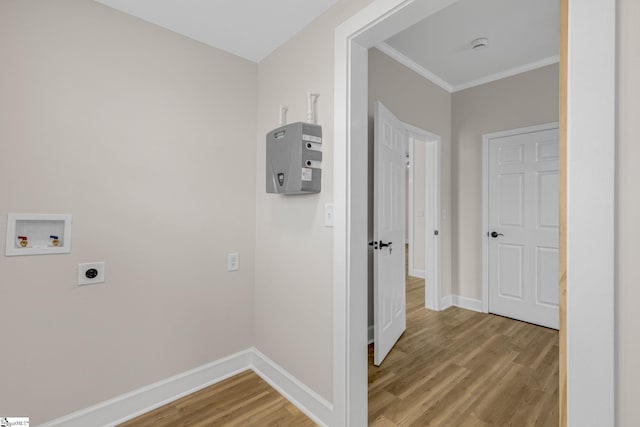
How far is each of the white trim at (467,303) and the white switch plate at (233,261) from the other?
9.15ft

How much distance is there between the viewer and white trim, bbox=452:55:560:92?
2.91 metres

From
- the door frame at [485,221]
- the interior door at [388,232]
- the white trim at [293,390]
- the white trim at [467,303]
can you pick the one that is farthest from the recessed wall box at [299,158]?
the white trim at [467,303]

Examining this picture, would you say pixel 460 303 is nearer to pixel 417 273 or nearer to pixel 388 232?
pixel 417 273

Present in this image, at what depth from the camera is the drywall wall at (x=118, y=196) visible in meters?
1.46

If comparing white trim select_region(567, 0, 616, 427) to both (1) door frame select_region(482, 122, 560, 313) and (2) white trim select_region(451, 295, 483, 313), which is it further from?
(2) white trim select_region(451, 295, 483, 313)

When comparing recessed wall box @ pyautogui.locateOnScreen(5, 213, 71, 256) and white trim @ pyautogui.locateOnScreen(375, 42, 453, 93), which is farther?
white trim @ pyautogui.locateOnScreen(375, 42, 453, 93)

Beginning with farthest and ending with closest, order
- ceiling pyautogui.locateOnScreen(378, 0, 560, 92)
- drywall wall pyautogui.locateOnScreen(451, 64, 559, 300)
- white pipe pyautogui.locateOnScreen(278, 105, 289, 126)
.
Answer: drywall wall pyautogui.locateOnScreen(451, 64, 559, 300) < ceiling pyautogui.locateOnScreen(378, 0, 560, 92) < white pipe pyautogui.locateOnScreen(278, 105, 289, 126)

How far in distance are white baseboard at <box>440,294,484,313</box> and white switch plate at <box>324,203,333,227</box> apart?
2.49m

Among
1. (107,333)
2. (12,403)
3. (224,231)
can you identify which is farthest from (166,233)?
(12,403)

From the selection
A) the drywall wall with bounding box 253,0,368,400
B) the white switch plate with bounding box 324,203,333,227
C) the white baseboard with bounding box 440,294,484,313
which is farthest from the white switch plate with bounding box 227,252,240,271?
the white baseboard with bounding box 440,294,484,313

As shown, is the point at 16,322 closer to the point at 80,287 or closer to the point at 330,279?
the point at 80,287

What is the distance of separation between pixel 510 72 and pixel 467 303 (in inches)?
106

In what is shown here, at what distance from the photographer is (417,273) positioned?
5.09 metres

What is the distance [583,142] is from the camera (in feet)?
2.76
